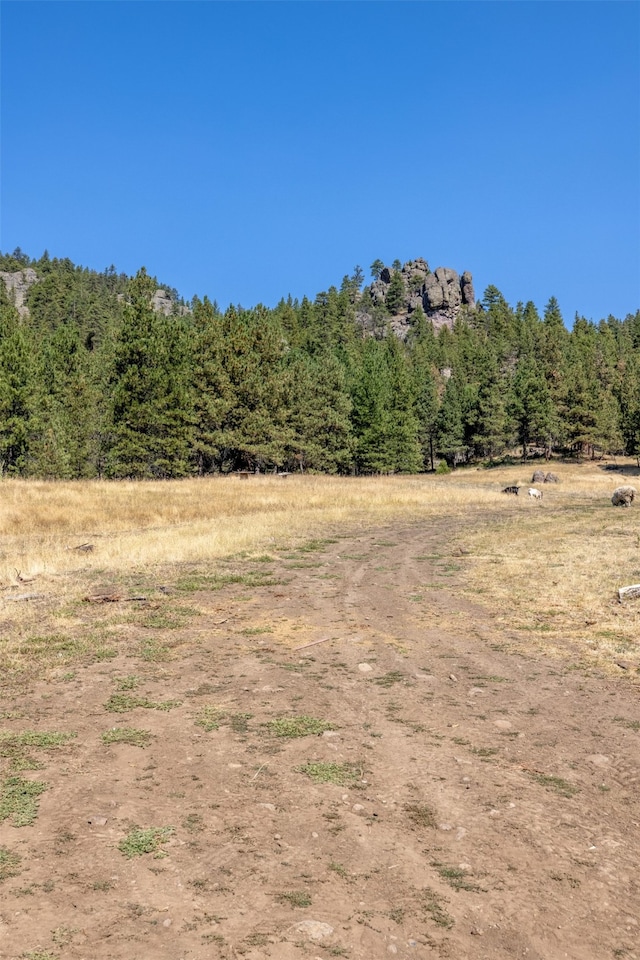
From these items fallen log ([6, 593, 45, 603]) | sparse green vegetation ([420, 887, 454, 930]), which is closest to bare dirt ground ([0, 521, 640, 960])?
sparse green vegetation ([420, 887, 454, 930])

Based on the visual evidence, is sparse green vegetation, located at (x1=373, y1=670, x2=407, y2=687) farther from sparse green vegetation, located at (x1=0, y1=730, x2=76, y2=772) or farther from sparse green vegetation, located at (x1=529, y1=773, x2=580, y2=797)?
sparse green vegetation, located at (x1=0, y1=730, x2=76, y2=772)

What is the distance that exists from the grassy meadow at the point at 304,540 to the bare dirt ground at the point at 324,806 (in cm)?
222

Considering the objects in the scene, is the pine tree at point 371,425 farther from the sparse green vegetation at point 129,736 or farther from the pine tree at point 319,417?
the sparse green vegetation at point 129,736

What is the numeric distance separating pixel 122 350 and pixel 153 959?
161 ft

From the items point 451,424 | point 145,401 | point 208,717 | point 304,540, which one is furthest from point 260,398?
point 208,717

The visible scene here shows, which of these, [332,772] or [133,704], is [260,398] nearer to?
[133,704]

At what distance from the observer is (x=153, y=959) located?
3.76m

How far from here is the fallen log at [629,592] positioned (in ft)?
41.8

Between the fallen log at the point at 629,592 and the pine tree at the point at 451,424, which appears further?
the pine tree at the point at 451,424

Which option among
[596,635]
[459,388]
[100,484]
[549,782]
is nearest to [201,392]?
[100,484]

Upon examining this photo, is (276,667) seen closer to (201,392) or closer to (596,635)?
(596,635)

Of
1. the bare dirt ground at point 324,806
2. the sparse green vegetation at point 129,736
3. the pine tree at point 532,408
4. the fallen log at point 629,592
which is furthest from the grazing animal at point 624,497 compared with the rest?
the pine tree at point 532,408

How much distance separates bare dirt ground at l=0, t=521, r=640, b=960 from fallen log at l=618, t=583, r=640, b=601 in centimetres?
391

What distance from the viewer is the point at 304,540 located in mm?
22812
